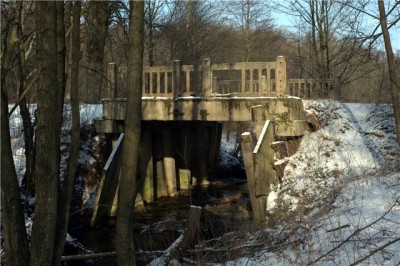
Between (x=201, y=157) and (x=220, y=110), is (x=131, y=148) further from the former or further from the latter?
(x=201, y=157)

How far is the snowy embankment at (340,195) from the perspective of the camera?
531 centimetres

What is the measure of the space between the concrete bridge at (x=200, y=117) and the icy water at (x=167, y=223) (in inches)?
23.8

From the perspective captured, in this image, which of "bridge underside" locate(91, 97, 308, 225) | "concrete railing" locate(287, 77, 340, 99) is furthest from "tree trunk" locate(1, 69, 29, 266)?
"concrete railing" locate(287, 77, 340, 99)

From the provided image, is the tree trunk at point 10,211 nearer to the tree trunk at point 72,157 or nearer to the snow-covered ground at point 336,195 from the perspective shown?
the tree trunk at point 72,157

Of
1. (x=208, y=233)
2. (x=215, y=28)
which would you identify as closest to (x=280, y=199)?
(x=208, y=233)

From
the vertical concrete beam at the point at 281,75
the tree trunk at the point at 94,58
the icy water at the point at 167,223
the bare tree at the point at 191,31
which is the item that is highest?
the bare tree at the point at 191,31

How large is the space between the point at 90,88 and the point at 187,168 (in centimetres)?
518

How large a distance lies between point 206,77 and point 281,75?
1976mm

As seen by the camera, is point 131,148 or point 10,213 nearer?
point 131,148

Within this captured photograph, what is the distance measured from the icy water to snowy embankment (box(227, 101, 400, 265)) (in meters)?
1.51

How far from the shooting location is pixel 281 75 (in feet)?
36.9

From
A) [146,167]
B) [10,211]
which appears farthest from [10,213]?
[146,167]

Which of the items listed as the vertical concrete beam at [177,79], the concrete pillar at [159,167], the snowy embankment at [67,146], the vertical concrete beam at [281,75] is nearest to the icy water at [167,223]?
the concrete pillar at [159,167]

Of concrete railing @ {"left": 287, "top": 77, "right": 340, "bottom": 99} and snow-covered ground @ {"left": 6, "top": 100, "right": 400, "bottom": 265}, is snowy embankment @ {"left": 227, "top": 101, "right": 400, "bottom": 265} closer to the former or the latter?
snow-covered ground @ {"left": 6, "top": 100, "right": 400, "bottom": 265}
